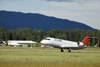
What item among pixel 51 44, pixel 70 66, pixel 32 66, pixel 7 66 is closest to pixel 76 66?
pixel 70 66

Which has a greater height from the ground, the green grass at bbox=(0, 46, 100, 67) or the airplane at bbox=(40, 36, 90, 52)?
the airplane at bbox=(40, 36, 90, 52)

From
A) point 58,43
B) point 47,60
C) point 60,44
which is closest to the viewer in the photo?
point 47,60

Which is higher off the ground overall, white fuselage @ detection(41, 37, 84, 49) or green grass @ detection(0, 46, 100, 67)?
white fuselage @ detection(41, 37, 84, 49)

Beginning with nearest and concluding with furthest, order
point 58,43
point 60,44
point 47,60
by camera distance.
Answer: point 47,60 < point 58,43 < point 60,44

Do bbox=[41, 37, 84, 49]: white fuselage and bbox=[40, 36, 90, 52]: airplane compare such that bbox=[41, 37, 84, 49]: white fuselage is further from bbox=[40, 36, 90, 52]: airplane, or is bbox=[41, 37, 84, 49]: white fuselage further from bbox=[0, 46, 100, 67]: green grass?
bbox=[0, 46, 100, 67]: green grass

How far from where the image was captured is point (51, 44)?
229 feet

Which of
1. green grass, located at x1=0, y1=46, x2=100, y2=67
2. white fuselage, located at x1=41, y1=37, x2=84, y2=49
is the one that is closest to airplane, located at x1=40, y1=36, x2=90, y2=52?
white fuselage, located at x1=41, y1=37, x2=84, y2=49

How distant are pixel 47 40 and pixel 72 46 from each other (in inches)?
298

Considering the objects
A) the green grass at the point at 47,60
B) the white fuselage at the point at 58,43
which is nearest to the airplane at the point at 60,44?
the white fuselage at the point at 58,43

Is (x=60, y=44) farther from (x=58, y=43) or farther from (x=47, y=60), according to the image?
(x=47, y=60)

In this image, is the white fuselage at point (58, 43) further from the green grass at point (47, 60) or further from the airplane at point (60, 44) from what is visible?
the green grass at point (47, 60)

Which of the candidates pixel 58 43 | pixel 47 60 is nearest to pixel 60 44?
pixel 58 43

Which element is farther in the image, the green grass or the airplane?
the airplane

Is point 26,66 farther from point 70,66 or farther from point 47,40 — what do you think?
point 47,40
